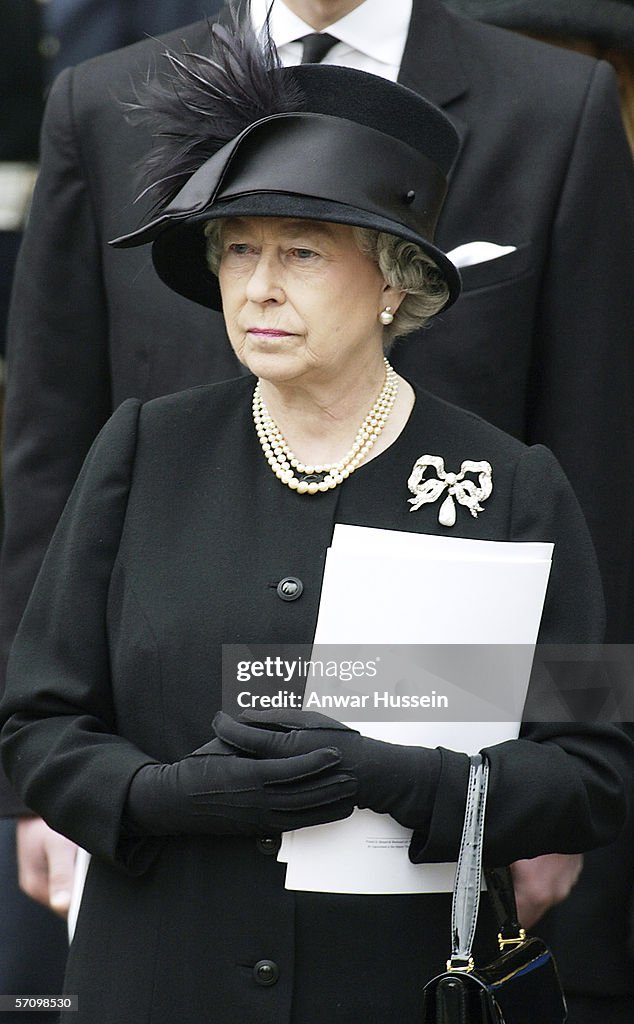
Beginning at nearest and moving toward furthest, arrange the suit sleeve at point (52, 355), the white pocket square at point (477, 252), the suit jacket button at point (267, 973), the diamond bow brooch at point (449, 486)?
the suit jacket button at point (267, 973), the diamond bow brooch at point (449, 486), the white pocket square at point (477, 252), the suit sleeve at point (52, 355)

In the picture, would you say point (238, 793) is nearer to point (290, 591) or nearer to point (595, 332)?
point (290, 591)

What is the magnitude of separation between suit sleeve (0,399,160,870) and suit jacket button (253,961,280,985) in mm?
219

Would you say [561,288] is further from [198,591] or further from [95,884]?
[95,884]

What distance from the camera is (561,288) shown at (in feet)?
10.1

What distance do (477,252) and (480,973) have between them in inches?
51.5

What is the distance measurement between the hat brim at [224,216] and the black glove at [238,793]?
698 millimetres

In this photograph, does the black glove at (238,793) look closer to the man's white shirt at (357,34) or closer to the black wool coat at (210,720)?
the black wool coat at (210,720)

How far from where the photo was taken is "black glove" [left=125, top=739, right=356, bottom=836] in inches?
87.2

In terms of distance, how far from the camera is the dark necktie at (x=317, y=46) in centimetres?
306

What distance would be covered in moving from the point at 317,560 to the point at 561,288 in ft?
2.89

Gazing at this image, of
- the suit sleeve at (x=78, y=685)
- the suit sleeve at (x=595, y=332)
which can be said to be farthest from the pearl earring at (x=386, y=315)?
the suit sleeve at (x=595, y=332)

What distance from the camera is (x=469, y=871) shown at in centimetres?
231

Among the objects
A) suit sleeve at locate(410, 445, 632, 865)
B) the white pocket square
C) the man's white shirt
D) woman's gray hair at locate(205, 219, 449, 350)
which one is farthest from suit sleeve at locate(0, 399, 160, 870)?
the man's white shirt

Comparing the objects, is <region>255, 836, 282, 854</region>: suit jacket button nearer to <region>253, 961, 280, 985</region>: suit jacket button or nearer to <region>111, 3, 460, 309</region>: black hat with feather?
<region>253, 961, 280, 985</region>: suit jacket button
